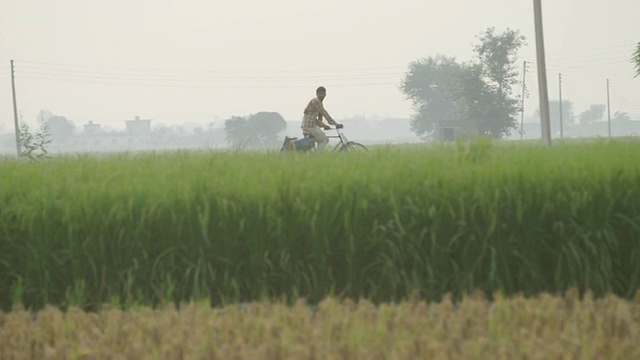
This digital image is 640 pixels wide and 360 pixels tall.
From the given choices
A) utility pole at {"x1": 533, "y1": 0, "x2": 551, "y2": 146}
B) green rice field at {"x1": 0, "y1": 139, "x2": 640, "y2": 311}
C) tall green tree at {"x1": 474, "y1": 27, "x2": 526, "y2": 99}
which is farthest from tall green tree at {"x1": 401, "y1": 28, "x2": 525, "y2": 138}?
green rice field at {"x1": 0, "y1": 139, "x2": 640, "y2": 311}

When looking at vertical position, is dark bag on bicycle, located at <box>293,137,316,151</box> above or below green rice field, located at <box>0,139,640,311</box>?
above

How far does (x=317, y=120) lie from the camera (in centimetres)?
1367

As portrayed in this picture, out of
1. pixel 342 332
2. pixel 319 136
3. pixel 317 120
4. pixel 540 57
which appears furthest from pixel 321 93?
pixel 342 332

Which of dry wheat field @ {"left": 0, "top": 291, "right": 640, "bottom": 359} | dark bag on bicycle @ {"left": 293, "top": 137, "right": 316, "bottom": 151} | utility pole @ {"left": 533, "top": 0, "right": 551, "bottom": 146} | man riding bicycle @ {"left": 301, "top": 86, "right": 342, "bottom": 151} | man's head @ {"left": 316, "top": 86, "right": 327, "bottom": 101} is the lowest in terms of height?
dry wheat field @ {"left": 0, "top": 291, "right": 640, "bottom": 359}

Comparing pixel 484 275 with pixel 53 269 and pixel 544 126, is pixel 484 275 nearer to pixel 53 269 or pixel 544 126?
pixel 53 269

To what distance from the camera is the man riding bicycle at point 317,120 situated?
532 inches

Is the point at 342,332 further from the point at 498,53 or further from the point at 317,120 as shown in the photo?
the point at 498,53

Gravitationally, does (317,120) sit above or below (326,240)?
above

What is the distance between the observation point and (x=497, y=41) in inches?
2960

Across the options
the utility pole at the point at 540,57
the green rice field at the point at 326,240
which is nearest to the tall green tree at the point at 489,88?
the utility pole at the point at 540,57

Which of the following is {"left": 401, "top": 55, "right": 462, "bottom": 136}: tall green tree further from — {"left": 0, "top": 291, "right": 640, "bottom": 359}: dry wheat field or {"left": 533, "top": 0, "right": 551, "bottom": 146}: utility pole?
{"left": 0, "top": 291, "right": 640, "bottom": 359}: dry wheat field

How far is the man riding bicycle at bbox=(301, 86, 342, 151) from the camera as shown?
13.5m

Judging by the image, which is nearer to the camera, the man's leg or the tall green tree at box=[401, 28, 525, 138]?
the man's leg

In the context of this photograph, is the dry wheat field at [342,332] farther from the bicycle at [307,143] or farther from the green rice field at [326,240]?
the bicycle at [307,143]
